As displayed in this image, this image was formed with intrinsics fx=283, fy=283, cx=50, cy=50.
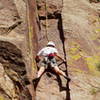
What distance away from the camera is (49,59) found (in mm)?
12156

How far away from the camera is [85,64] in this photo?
1226cm

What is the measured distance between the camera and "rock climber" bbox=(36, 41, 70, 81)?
11.7 meters

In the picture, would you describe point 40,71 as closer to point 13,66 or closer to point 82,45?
point 13,66

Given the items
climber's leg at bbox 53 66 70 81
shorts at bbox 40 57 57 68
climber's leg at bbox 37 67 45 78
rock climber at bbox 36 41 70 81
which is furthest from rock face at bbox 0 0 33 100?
climber's leg at bbox 53 66 70 81

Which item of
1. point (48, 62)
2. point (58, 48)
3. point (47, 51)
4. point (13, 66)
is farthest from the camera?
point (58, 48)

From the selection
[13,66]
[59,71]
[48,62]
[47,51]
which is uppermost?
[13,66]

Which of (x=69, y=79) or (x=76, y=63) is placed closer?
(x=69, y=79)

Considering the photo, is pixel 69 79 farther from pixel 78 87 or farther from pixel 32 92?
pixel 32 92

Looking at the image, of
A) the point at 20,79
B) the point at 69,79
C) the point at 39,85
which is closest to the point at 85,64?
the point at 69,79

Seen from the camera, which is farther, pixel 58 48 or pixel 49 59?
pixel 58 48

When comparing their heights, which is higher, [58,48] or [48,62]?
[48,62]

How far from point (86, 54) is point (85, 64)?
66 centimetres

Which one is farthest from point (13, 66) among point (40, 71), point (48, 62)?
point (48, 62)

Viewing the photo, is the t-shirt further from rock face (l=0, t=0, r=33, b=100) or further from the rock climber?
rock face (l=0, t=0, r=33, b=100)
